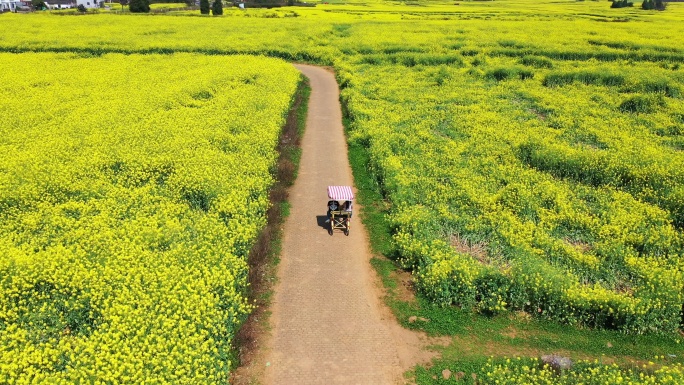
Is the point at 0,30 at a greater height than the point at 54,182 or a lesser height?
greater

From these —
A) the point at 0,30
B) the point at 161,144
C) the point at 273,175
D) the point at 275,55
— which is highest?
the point at 0,30

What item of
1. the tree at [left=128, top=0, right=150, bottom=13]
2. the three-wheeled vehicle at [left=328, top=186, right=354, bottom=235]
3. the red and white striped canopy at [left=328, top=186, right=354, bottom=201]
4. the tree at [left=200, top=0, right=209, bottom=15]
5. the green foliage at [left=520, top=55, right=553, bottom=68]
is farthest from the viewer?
the tree at [left=200, top=0, right=209, bottom=15]

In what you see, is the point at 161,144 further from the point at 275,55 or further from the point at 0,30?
the point at 0,30

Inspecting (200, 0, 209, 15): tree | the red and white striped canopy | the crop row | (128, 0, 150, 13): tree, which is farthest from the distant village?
the red and white striped canopy

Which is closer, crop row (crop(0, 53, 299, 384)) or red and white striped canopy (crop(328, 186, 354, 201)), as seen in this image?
crop row (crop(0, 53, 299, 384))

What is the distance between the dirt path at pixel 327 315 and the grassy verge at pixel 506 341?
0.64m

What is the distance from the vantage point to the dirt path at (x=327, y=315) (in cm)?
1052

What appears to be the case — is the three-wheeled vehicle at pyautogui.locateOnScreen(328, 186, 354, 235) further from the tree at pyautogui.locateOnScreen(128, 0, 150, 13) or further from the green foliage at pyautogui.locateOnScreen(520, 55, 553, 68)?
the tree at pyautogui.locateOnScreen(128, 0, 150, 13)

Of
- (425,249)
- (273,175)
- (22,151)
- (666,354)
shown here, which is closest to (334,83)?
(273,175)

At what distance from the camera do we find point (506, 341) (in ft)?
37.5

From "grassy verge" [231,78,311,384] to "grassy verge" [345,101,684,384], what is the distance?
3.72 meters

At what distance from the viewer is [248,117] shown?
2383cm

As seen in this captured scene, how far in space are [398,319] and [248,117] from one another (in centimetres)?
1548

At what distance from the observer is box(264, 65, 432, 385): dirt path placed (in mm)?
10516
